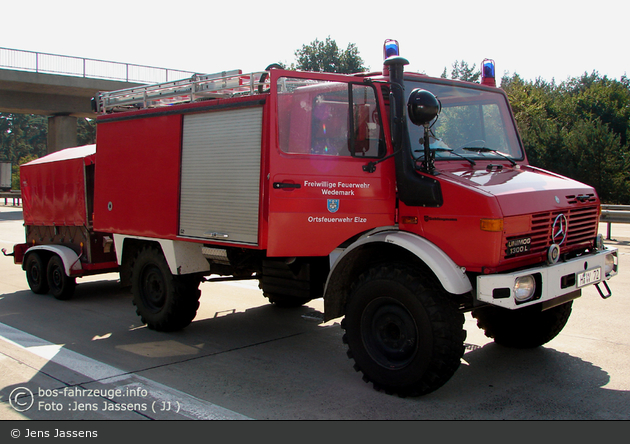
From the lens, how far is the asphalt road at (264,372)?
4.25m

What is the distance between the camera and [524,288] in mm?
4211

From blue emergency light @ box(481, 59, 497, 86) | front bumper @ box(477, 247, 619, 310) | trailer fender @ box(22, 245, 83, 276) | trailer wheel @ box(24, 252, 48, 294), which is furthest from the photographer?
trailer wheel @ box(24, 252, 48, 294)

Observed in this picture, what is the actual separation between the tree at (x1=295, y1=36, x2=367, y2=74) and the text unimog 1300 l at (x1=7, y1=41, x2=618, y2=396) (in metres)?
64.0

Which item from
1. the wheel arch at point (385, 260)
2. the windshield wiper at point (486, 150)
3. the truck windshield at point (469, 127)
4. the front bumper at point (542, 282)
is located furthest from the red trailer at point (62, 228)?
the front bumper at point (542, 282)

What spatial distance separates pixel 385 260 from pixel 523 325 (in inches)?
73.5

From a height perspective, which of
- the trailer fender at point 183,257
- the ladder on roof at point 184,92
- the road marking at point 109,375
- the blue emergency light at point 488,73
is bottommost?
the road marking at point 109,375

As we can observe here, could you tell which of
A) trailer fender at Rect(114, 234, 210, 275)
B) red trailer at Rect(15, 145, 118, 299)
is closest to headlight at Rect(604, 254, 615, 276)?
trailer fender at Rect(114, 234, 210, 275)

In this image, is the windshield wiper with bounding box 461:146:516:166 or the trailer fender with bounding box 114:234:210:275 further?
the trailer fender with bounding box 114:234:210:275

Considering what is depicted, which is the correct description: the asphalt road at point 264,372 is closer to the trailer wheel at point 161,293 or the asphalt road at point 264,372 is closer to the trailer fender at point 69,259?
the trailer wheel at point 161,293

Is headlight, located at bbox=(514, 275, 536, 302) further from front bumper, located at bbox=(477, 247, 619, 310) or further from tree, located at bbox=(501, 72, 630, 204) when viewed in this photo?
tree, located at bbox=(501, 72, 630, 204)

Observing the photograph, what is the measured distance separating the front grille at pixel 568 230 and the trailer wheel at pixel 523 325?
730 millimetres

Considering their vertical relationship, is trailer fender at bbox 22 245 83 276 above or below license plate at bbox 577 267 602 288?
below

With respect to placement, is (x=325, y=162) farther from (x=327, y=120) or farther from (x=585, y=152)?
(x=585, y=152)

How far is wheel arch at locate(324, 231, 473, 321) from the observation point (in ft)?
13.9
